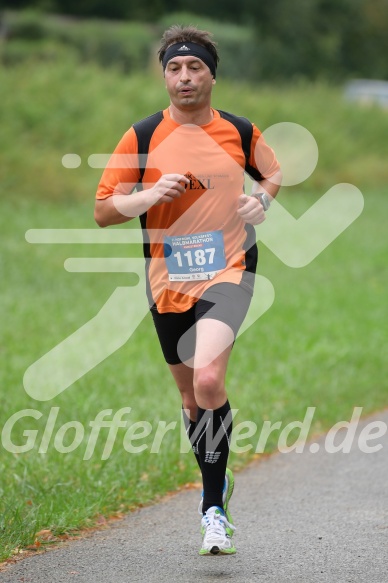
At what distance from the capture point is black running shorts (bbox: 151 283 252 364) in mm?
5379

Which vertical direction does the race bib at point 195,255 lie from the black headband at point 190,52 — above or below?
below

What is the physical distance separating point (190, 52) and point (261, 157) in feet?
2.08

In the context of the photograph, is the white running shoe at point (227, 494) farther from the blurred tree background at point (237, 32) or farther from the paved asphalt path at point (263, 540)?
the blurred tree background at point (237, 32)

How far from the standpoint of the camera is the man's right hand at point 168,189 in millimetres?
5156

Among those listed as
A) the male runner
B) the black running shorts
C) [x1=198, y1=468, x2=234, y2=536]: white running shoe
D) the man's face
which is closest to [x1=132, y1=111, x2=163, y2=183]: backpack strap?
the male runner

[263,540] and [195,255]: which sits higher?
[195,255]

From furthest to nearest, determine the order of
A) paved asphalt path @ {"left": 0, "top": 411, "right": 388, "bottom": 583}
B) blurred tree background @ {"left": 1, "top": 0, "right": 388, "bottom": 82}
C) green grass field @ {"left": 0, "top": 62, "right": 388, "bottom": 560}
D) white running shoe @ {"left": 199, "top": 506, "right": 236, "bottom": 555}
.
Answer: blurred tree background @ {"left": 1, "top": 0, "right": 388, "bottom": 82}
green grass field @ {"left": 0, "top": 62, "right": 388, "bottom": 560}
white running shoe @ {"left": 199, "top": 506, "right": 236, "bottom": 555}
paved asphalt path @ {"left": 0, "top": 411, "right": 388, "bottom": 583}

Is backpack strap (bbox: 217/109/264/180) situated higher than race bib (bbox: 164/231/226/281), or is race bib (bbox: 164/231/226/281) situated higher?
backpack strap (bbox: 217/109/264/180)

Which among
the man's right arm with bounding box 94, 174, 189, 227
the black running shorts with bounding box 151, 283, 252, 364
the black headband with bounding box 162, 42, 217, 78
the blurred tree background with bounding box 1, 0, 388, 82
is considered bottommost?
the black running shorts with bounding box 151, 283, 252, 364

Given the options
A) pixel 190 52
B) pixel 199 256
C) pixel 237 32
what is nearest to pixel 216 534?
pixel 199 256

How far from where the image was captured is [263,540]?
580 cm

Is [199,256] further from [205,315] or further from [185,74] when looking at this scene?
[185,74]

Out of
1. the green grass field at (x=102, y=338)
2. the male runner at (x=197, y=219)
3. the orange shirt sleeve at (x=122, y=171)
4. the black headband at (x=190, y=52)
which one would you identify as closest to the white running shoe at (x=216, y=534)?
the male runner at (x=197, y=219)

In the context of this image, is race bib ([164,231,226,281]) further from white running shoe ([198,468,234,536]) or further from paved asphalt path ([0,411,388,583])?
paved asphalt path ([0,411,388,583])
